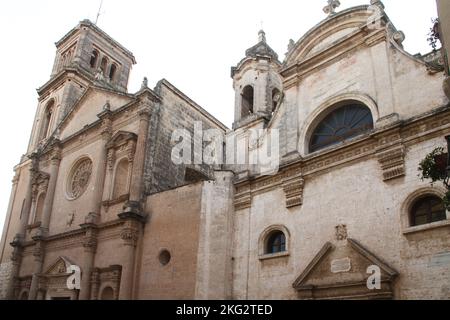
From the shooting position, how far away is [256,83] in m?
17.5

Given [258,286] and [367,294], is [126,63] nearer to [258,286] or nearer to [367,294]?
[258,286]

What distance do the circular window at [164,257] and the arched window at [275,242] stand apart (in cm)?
340

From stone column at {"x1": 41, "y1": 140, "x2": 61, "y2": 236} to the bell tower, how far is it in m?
2.64

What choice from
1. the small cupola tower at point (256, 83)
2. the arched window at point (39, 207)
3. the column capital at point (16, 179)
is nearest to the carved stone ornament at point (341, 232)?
the small cupola tower at point (256, 83)

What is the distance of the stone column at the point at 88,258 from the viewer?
1603 cm

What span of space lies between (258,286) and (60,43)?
71.9 ft

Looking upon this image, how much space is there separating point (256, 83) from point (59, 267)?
416 inches

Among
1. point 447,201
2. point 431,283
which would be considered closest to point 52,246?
point 431,283

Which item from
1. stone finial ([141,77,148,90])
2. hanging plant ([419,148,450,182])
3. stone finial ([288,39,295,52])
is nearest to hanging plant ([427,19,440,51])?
hanging plant ([419,148,450,182])

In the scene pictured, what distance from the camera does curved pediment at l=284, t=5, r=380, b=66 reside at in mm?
13391

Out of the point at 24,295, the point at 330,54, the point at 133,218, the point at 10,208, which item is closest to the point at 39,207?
the point at 10,208

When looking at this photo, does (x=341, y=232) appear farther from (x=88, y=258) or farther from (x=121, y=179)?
(x=121, y=179)

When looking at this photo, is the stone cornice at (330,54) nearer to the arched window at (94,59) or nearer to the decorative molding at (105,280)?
the decorative molding at (105,280)

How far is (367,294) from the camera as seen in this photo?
10.3 m
